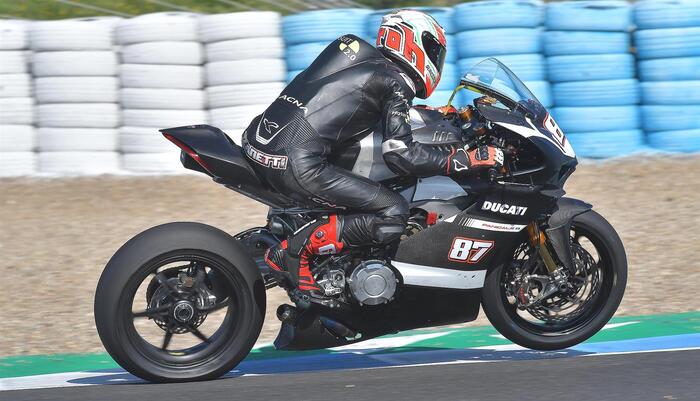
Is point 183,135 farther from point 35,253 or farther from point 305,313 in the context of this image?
point 35,253

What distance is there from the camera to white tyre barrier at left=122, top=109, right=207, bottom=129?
9875 mm

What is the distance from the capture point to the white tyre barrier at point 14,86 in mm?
10039

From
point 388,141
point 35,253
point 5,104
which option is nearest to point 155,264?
point 388,141

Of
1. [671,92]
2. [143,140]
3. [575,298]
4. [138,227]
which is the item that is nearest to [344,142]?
[575,298]

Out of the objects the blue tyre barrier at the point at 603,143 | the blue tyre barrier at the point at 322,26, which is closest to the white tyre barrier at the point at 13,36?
the blue tyre barrier at the point at 322,26

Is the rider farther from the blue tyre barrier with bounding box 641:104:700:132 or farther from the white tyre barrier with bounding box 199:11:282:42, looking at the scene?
the blue tyre barrier with bounding box 641:104:700:132

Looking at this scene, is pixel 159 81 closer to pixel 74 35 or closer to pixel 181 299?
pixel 74 35

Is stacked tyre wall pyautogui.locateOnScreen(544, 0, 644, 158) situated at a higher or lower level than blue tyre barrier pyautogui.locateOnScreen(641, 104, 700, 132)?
higher

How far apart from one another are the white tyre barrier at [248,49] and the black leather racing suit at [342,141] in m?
4.73

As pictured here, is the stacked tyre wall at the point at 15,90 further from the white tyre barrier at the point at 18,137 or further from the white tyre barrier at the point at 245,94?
the white tyre barrier at the point at 245,94

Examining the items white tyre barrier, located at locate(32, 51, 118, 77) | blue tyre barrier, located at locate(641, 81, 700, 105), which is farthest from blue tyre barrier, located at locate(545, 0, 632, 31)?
white tyre barrier, located at locate(32, 51, 118, 77)

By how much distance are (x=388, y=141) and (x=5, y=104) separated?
6.06 m

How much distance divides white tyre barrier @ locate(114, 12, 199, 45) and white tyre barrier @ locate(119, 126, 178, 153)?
821 mm

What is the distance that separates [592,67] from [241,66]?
3211 millimetres
